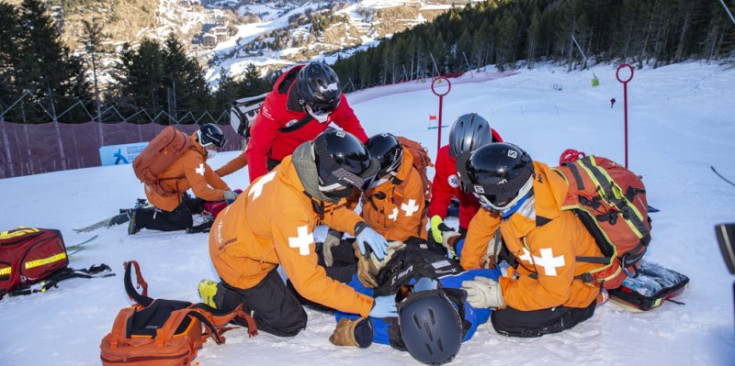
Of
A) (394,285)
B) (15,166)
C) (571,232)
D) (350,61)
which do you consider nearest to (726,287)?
(571,232)

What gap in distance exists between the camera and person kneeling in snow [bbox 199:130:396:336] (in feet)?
8.21

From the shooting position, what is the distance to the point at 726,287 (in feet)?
11.6

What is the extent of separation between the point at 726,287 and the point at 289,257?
3.82 meters

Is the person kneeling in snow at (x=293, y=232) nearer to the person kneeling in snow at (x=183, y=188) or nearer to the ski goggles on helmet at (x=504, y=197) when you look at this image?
the ski goggles on helmet at (x=504, y=197)

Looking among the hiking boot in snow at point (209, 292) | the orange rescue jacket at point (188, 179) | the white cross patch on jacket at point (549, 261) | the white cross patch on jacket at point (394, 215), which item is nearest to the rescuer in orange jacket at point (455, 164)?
the white cross patch on jacket at point (394, 215)

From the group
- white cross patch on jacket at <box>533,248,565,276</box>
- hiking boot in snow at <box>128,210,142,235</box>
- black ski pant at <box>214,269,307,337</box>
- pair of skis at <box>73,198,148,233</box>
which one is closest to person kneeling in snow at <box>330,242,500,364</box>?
black ski pant at <box>214,269,307,337</box>

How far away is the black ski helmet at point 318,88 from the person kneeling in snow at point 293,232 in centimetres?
126

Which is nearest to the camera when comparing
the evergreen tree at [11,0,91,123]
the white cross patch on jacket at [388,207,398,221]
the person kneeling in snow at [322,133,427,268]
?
the person kneeling in snow at [322,133,427,268]

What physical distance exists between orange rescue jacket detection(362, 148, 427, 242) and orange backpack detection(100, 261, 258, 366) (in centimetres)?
198

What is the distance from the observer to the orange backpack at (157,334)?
101 inches

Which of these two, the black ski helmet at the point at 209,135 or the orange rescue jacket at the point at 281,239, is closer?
the orange rescue jacket at the point at 281,239

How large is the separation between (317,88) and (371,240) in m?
1.56

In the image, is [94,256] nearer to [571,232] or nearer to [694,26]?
[571,232]

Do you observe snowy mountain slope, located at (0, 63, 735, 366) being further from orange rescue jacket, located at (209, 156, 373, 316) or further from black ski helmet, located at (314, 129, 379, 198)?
black ski helmet, located at (314, 129, 379, 198)
